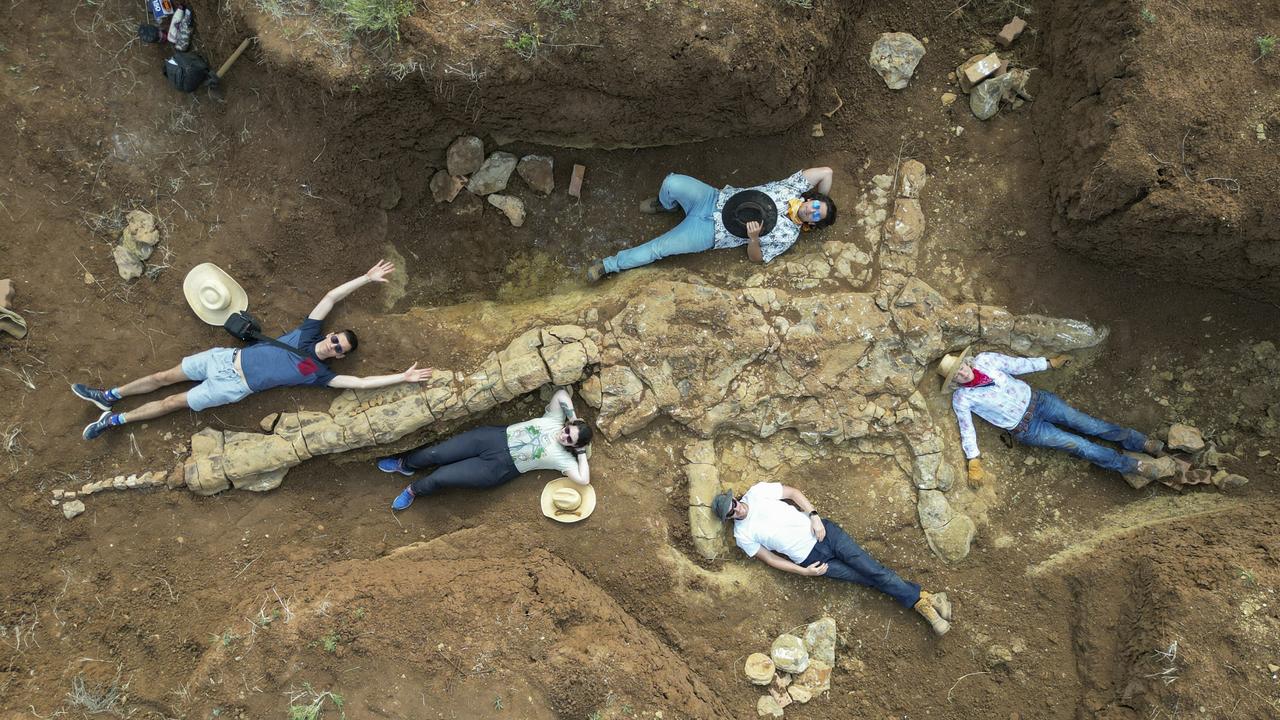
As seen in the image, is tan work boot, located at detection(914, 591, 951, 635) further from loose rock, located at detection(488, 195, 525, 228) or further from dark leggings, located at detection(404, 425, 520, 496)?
loose rock, located at detection(488, 195, 525, 228)

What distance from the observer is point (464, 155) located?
5426 mm

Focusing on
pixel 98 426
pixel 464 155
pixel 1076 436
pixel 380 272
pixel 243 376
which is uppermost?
pixel 464 155

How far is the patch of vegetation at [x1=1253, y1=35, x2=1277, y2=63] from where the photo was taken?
4.29 meters

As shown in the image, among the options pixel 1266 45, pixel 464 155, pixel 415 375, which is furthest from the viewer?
pixel 464 155

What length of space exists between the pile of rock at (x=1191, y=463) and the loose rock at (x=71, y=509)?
7779mm

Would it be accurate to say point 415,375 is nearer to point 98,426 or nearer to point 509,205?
point 509,205

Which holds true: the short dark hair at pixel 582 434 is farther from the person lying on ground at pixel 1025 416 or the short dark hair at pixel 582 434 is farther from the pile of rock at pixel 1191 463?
the pile of rock at pixel 1191 463

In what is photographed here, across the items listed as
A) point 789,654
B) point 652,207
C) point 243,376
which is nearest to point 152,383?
point 243,376

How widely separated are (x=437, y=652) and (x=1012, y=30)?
6119mm

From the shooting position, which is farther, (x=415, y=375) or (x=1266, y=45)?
(x=415, y=375)

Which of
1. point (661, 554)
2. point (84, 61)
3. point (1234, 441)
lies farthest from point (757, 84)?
point (84, 61)

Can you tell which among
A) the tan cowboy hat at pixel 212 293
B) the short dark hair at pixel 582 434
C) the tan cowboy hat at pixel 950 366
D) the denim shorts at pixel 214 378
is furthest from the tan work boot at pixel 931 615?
the tan cowboy hat at pixel 212 293

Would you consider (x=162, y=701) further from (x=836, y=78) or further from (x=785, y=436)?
(x=836, y=78)

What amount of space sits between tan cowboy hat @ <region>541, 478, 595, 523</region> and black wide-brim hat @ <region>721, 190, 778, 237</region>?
2.27m
